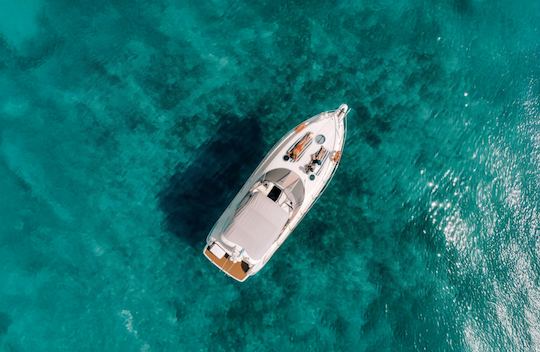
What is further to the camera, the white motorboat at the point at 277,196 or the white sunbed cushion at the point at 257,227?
the white motorboat at the point at 277,196

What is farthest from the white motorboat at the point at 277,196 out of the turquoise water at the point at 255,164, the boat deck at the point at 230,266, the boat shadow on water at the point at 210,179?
the turquoise water at the point at 255,164

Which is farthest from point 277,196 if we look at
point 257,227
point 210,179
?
point 210,179

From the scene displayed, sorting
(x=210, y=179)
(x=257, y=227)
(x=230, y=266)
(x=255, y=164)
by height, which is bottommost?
(x=230, y=266)

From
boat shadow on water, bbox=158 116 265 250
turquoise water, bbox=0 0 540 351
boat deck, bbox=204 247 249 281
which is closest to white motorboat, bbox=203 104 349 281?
boat deck, bbox=204 247 249 281

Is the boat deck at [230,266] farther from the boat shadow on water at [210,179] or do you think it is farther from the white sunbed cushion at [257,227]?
the boat shadow on water at [210,179]

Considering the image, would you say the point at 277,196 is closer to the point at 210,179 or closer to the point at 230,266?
the point at 230,266
